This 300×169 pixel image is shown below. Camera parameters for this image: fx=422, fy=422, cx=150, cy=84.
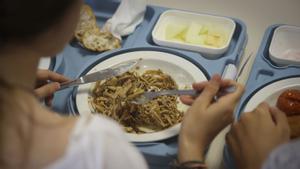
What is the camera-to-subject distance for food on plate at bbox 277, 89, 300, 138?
29.5 inches

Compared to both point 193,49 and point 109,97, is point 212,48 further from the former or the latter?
point 109,97

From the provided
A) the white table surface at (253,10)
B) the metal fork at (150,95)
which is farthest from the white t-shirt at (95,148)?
the white table surface at (253,10)

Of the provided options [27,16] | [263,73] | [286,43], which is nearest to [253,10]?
[286,43]

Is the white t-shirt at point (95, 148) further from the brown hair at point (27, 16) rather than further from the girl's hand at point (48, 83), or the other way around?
the girl's hand at point (48, 83)

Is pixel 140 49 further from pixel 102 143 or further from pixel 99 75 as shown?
pixel 102 143

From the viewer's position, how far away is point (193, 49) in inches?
38.3

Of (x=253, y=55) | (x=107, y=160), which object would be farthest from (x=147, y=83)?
(x=107, y=160)

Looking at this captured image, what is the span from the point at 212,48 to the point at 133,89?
216mm

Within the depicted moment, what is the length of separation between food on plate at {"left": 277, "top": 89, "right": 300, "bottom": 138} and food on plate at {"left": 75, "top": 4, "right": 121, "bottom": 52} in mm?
397

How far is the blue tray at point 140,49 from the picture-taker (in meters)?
0.86

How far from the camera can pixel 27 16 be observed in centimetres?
40

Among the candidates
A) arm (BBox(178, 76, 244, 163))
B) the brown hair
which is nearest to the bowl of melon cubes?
arm (BBox(178, 76, 244, 163))

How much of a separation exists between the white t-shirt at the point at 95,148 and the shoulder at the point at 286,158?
178 mm

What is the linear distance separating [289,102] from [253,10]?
0.39m
